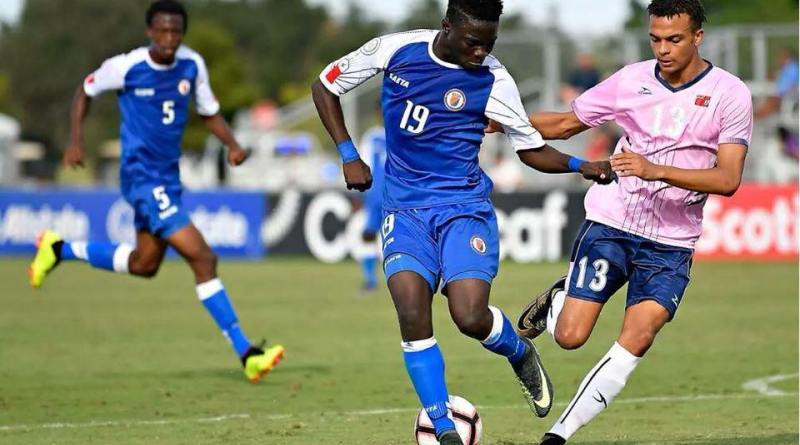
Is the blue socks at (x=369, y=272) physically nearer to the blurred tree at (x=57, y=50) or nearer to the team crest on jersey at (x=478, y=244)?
the team crest on jersey at (x=478, y=244)

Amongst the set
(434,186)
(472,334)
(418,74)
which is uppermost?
(418,74)

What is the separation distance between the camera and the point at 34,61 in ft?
224

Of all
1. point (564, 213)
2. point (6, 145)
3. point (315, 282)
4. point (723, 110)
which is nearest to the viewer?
point (723, 110)

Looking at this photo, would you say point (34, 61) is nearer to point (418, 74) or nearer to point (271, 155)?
point (271, 155)

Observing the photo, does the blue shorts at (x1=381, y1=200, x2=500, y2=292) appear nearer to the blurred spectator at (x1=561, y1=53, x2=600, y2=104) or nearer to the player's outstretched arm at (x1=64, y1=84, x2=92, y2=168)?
the player's outstretched arm at (x1=64, y1=84, x2=92, y2=168)

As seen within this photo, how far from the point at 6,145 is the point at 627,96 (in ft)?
98.4

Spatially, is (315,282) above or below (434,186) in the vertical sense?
below

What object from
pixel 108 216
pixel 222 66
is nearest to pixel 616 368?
pixel 108 216

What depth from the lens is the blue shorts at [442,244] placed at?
7.81 metres

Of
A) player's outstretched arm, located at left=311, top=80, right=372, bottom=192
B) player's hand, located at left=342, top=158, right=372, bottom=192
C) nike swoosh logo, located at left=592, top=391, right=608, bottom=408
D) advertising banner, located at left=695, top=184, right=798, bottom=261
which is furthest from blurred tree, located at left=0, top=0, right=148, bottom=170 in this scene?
nike swoosh logo, located at left=592, top=391, right=608, bottom=408

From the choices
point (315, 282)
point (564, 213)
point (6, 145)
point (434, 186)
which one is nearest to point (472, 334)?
point (434, 186)

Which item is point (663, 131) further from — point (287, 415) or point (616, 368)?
point (287, 415)

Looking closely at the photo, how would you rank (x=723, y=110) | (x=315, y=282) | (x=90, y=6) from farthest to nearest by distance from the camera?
(x=90, y=6), (x=315, y=282), (x=723, y=110)

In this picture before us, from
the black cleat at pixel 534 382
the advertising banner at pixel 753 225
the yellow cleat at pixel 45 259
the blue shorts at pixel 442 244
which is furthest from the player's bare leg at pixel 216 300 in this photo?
the advertising banner at pixel 753 225
